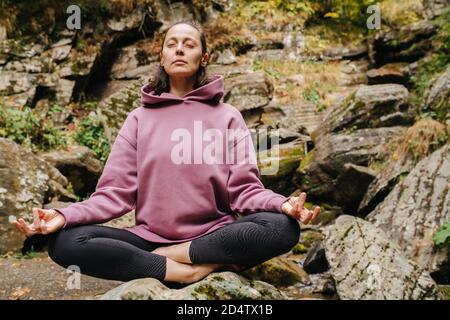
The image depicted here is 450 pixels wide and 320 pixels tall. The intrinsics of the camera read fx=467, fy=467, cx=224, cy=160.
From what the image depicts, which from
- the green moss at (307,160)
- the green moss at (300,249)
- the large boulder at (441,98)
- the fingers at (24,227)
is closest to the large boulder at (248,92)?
the green moss at (307,160)

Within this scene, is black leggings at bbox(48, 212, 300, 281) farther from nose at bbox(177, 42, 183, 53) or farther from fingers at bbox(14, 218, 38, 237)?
nose at bbox(177, 42, 183, 53)

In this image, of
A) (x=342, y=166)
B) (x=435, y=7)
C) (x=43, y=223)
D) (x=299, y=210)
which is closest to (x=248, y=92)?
(x=342, y=166)

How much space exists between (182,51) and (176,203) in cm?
88

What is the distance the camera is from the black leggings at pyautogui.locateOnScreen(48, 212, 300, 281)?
86.3 inches

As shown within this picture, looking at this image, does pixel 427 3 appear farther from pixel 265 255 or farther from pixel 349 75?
pixel 265 255

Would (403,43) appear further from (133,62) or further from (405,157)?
(133,62)

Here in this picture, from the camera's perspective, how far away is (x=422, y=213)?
15.5 feet

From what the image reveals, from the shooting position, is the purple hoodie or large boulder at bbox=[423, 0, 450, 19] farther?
large boulder at bbox=[423, 0, 450, 19]

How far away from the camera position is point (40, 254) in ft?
15.2

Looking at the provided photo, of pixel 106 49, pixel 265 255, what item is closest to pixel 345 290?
pixel 265 255

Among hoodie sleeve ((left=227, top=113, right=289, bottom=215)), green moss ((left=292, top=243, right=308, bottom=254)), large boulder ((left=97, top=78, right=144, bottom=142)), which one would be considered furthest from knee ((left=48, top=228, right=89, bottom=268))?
large boulder ((left=97, top=78, right=144, bottom=142))

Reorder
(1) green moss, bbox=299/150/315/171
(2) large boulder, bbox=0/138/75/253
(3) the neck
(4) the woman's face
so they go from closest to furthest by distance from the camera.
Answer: (4) the woman's face, (3) the neck, (2) large boulder, bbox=0/138/75/253, (1) green moss, bbox=299/150/315/171

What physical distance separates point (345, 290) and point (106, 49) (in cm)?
807
